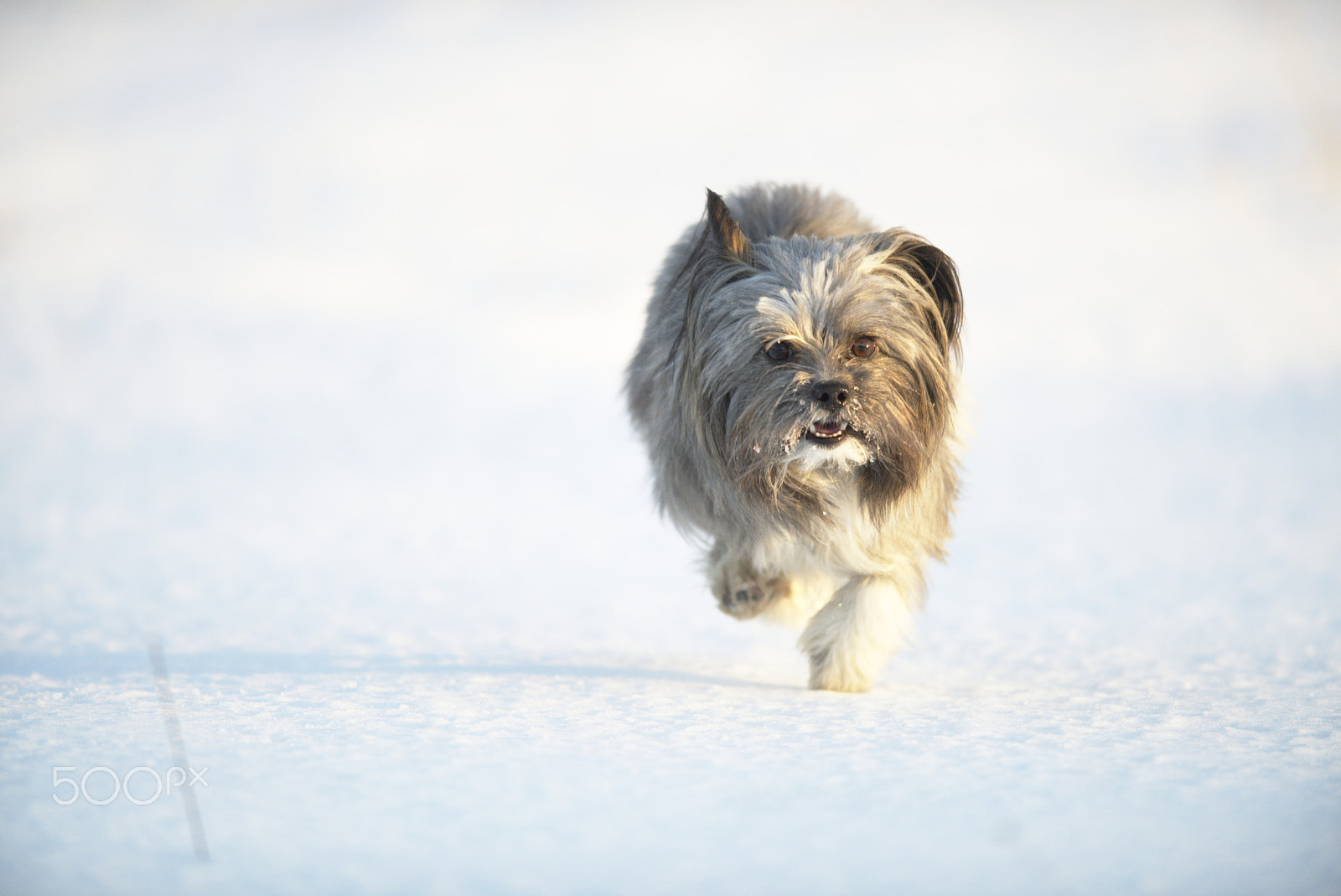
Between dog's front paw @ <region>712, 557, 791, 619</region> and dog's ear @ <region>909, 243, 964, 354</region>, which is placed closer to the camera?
dog's ear @ <region>909, 243, 964, 354</region>

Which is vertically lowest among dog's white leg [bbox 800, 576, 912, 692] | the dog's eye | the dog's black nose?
dog's white leg [bbox 800, 576, 912, 692]

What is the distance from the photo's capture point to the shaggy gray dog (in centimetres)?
342

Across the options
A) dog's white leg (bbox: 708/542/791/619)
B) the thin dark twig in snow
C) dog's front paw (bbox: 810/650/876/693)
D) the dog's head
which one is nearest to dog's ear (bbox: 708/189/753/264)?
the dog's head

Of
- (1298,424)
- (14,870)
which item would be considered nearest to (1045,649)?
(14,870)

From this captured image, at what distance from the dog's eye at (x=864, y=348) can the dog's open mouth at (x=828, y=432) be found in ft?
0.93

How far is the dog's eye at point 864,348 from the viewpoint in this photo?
347 centimetres

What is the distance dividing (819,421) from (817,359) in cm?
24

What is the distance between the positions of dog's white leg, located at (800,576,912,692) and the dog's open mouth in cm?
85

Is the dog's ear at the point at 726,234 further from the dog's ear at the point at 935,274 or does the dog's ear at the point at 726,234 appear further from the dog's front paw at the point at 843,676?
the dog's front paw at the point at 843,676

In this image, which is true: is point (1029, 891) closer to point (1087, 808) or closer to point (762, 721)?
point (1087, 808)

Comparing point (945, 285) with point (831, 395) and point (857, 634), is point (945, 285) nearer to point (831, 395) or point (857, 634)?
point (831, 395)

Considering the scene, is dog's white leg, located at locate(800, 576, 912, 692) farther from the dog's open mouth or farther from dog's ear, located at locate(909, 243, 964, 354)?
dog's ear, located at locate(909, 243, 964, 354)

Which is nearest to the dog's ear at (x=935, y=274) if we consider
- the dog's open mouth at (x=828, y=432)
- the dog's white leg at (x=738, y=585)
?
the dog's open mouth at (x=828, y=432)

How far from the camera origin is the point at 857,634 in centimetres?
388
